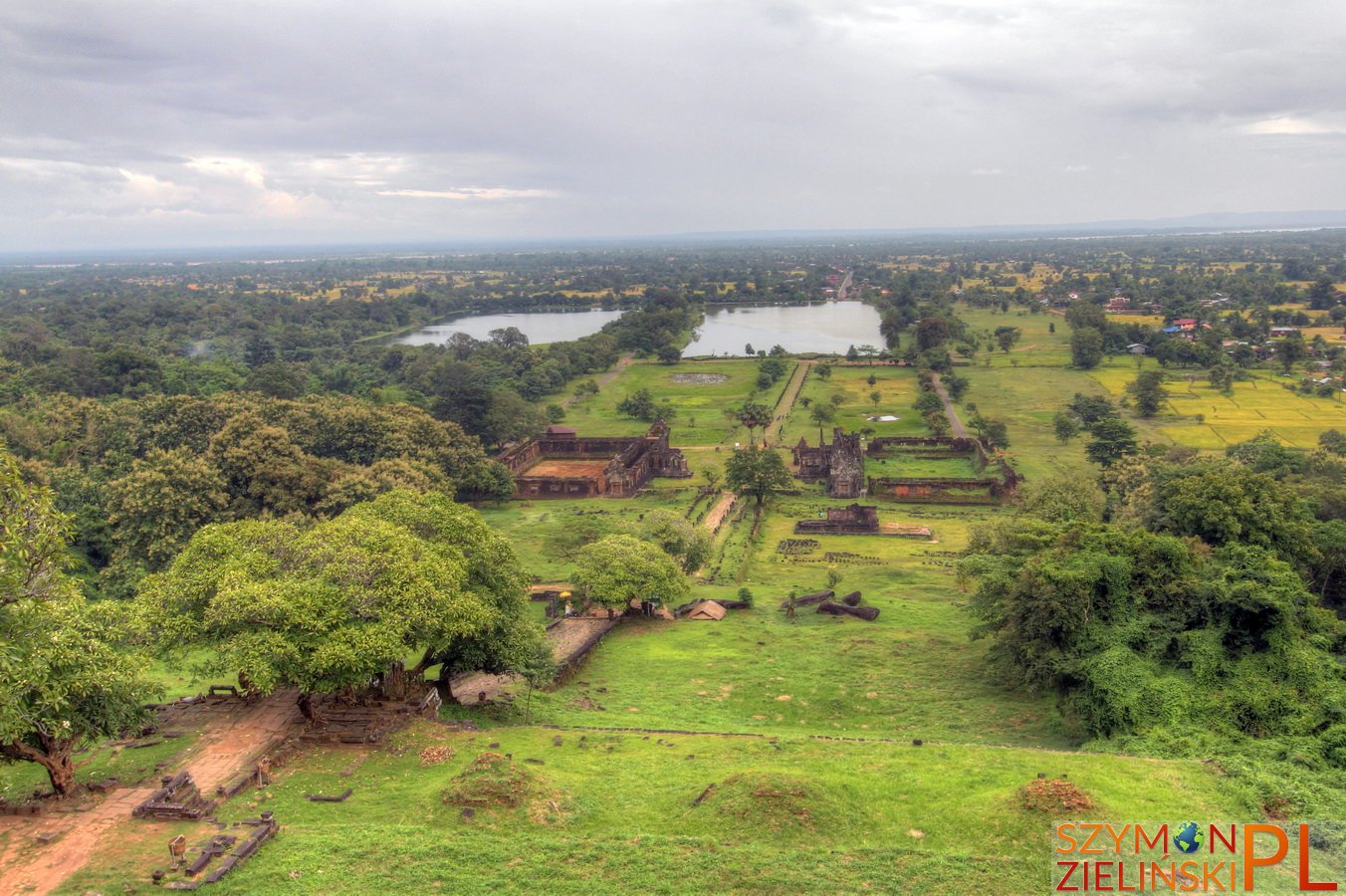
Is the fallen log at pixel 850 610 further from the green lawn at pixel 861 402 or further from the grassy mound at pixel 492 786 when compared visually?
the green lawn at pixel 861 402

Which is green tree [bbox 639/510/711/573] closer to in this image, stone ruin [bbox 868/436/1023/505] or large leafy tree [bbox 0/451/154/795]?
stone ruin [bbox 868/436/1023/505]

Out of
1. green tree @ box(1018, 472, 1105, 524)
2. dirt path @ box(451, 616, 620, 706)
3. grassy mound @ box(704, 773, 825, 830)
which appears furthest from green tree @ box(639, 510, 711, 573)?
grassy mound @ box(704, 773, 825, 830)

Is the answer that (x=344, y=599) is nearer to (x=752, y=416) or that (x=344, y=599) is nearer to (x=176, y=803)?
(x=176, y=803)

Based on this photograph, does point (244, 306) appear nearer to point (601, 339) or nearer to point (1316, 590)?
point (601, 339)

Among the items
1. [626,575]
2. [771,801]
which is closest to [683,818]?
[771,801]

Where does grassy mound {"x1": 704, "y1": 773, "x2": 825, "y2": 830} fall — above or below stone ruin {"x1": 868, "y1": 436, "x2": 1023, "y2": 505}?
above

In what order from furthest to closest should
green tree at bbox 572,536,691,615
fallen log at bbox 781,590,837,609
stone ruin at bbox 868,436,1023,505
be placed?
stone ruin at bbox 868,436,1023,505 < fallen log at bbox 781,590,837,609 < green tree at bbox 572,536,691,615

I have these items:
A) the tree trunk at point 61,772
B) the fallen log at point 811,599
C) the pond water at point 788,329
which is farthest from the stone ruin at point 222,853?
the pond water at point 788,329

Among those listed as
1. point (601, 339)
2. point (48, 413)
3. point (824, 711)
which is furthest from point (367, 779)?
point (601, 339)
